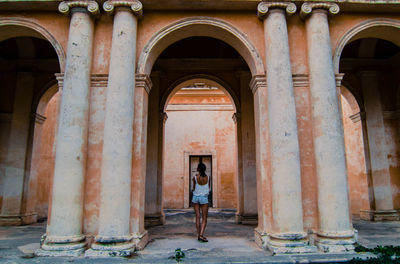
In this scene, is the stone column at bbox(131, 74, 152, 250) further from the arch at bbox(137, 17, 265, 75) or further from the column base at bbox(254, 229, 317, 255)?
the column base at bbox(254, 229, 317, 255)

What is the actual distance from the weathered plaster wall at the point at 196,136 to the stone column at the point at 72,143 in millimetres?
10615

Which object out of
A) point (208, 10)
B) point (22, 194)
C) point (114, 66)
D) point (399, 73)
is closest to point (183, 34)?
point (208, 10)

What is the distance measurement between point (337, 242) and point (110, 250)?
13.2 ft

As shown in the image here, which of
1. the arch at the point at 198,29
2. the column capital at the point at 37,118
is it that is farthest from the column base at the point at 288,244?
the column capital at the point at 37,118

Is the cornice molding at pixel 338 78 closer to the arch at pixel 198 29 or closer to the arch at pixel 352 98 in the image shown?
the arch at pixel 198 29

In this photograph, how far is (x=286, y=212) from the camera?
5.29m

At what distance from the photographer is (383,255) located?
4.65m

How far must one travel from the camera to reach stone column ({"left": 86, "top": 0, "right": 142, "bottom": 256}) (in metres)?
5.14

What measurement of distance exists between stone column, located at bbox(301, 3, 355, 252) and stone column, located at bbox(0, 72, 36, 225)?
28.4ft

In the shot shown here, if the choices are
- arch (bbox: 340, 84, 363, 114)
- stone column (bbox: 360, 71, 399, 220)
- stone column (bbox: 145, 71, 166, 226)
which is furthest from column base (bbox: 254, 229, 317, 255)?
arch (bbox: 340, 84, 363, 114)

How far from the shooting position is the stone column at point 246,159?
29.1ft

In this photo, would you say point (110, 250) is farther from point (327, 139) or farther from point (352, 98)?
point (352, 98)

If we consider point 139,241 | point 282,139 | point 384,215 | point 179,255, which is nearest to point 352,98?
point 384,215

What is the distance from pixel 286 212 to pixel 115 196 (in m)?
3.18
